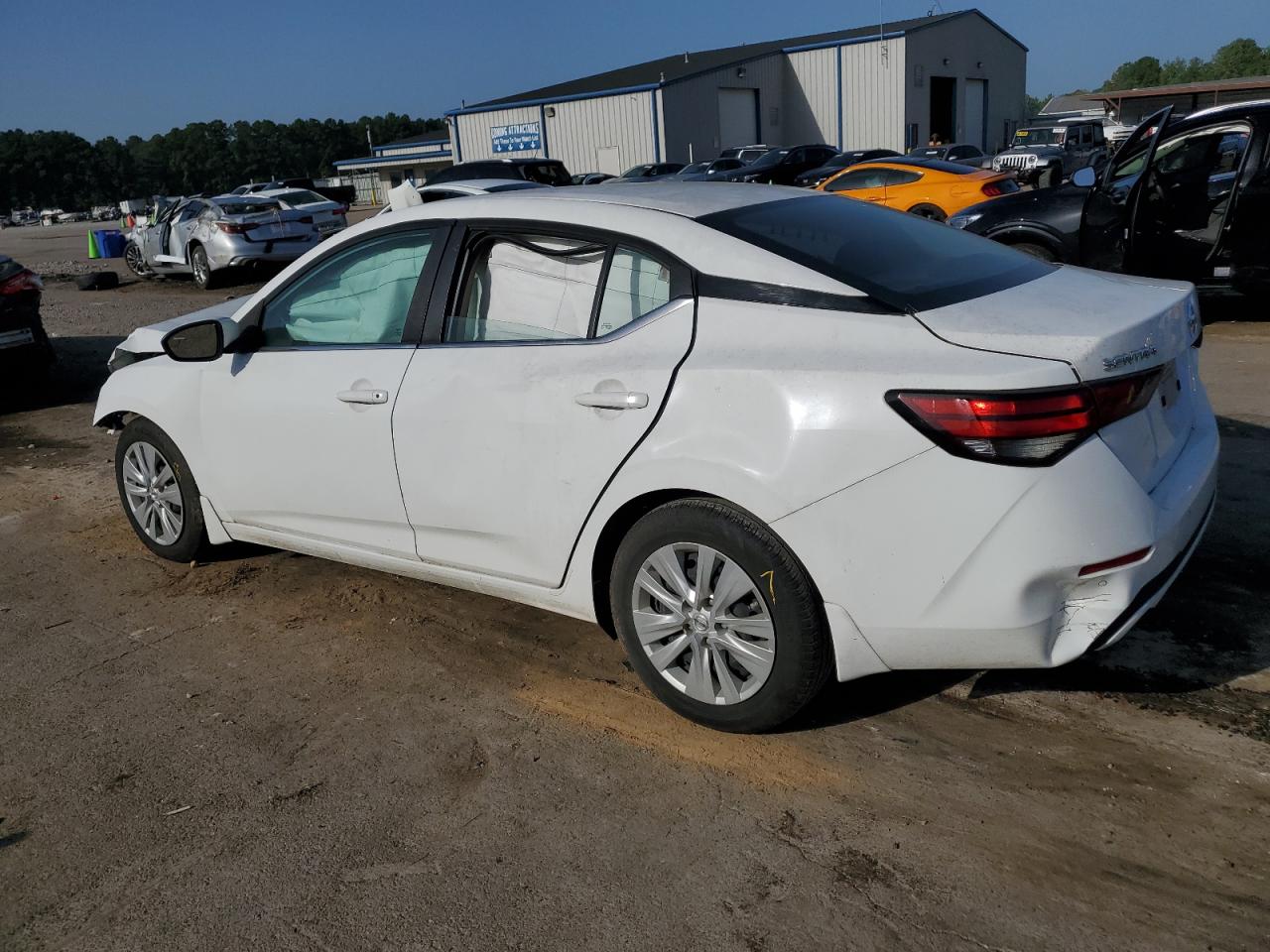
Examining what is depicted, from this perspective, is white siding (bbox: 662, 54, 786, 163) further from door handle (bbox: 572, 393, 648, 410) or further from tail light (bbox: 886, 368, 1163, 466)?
tail light (bbox: 886, 368, 1163, 466)

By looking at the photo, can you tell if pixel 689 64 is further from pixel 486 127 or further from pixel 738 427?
pixel 738 427

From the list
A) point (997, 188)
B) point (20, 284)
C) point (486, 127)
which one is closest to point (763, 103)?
point (486, 127)

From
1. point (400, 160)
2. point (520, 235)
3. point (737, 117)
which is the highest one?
point (737, 117)

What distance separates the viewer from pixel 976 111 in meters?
52.6

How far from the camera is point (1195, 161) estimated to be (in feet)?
30.0

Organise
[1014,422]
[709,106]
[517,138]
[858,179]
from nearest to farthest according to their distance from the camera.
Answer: [1014,422] → [858,179] → [709,106] → [517,138]

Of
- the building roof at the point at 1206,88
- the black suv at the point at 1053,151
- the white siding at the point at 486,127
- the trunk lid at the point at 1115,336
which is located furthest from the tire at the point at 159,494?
the building roof at the point at 1206,88

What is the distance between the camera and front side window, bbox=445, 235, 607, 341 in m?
3.55

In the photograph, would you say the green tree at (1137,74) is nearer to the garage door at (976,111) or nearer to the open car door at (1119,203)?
the garage door at (976,111)

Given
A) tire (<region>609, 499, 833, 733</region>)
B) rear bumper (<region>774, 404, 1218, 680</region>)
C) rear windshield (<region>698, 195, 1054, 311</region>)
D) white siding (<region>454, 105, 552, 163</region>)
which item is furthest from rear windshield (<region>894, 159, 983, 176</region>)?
white siding (<region>454, 105, 552, 163</region>)

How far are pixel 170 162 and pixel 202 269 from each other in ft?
422

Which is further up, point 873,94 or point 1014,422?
point 873,94

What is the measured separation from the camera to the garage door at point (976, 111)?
51531 mm

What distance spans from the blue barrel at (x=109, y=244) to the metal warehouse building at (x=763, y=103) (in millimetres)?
18471
